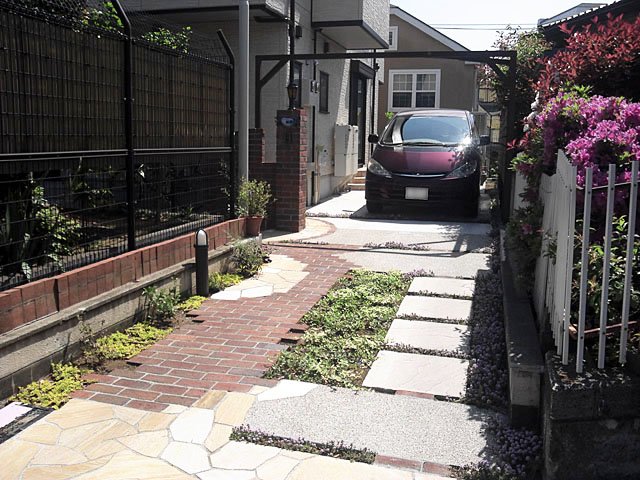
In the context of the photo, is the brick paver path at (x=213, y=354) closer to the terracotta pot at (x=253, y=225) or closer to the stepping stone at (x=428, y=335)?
the stepping stone at (x=428, y=335)

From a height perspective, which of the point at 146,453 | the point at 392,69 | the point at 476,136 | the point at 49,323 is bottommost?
the point at 146,453

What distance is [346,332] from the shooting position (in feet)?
15.7

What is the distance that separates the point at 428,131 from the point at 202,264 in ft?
22.3

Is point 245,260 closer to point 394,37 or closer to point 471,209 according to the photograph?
point 471,209

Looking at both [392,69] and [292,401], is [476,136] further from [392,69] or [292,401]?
[392,69]

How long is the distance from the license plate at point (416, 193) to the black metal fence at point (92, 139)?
4.14 m

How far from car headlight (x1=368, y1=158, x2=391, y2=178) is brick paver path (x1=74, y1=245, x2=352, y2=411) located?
4725 millimetres

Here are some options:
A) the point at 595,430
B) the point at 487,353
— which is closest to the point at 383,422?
the point at 595,430

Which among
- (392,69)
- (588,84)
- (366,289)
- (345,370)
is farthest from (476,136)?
(392,69)

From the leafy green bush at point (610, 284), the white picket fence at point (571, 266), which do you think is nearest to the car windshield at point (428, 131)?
the white picket fence at point (571, 266)

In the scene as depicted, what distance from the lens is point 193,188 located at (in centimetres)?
648

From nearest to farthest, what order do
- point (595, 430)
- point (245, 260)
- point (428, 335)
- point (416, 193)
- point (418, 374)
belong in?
1. point (595, 430)
2. point (418, 374)
3. point (428, 335)
4. point (245, 260)
5. point (416, 193)

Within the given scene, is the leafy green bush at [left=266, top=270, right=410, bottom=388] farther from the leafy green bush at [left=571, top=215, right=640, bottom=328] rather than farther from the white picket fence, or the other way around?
the leafy green bush at [left=571, top=215, right=640, bottom=328]

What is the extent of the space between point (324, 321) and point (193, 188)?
236 cm
